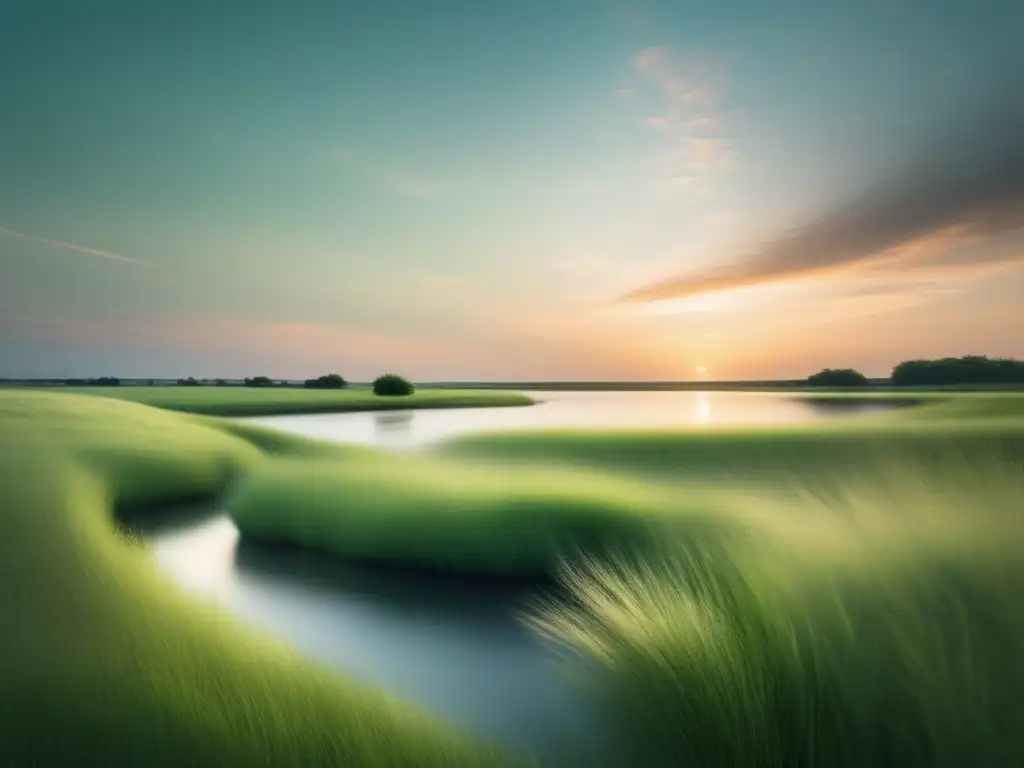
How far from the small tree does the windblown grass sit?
41125 mm

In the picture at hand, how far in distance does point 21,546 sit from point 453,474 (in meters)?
6.71

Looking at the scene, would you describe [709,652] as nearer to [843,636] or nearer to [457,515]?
[843,636]

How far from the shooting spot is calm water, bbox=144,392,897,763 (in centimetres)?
317

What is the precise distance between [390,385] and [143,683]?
41298 millimetres

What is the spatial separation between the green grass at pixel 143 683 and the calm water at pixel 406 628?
556 millimetres

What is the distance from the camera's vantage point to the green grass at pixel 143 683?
4.57ft

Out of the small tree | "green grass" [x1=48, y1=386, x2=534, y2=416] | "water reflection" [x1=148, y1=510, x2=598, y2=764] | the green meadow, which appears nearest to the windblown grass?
the green meadow

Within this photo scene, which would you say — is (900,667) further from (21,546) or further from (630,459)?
(630,459)

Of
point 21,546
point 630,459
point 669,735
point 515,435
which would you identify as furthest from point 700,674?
point 515,435

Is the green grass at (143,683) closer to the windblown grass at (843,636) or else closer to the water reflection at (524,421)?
the windblown grass at (843,636)

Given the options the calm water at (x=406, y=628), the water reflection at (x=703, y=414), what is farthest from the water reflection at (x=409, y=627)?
the water reflection at (x=703, y=414)

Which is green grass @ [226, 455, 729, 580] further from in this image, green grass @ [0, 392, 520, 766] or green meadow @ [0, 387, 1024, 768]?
green meadow @ [0, 387, 1024, 768]

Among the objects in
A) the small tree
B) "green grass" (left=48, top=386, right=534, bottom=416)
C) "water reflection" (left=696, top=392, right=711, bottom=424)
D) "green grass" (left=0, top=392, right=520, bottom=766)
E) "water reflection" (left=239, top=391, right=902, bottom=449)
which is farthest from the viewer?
the small tree

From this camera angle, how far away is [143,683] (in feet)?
5.37
